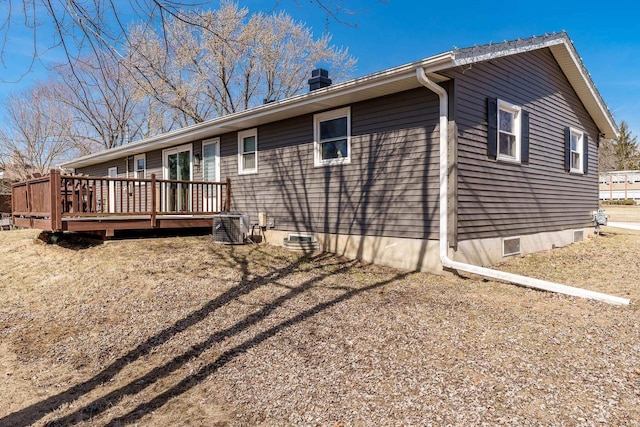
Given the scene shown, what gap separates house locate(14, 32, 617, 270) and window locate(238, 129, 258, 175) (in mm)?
35

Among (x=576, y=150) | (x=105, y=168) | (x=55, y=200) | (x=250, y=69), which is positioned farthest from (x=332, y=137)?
(x=250, y=69)

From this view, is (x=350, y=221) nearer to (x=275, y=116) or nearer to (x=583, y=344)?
(x=275, y=116)

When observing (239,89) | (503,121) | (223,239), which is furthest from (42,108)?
(503,121)

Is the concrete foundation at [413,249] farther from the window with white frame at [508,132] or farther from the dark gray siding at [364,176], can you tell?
the window with white frame at [508,132]

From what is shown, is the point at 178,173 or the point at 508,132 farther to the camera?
the point at 178,173

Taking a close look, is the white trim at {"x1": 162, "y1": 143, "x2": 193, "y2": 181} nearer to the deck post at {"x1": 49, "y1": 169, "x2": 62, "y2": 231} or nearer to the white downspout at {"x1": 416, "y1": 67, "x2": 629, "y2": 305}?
the deck post at {"x1": 49, "y1": 169, "x2": 62, "y2": 231}

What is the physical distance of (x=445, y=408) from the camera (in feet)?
8.95

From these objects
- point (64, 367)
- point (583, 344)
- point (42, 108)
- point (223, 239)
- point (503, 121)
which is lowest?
point (64, 367)

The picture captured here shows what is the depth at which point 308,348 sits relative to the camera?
3783mm

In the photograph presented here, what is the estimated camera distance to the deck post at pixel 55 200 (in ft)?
24.5

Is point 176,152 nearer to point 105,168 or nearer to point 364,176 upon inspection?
point 105,168

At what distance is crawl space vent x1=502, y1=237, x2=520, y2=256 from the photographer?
7.59m

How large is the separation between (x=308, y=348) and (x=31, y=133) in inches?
1062

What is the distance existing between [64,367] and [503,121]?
7861 millimetres
